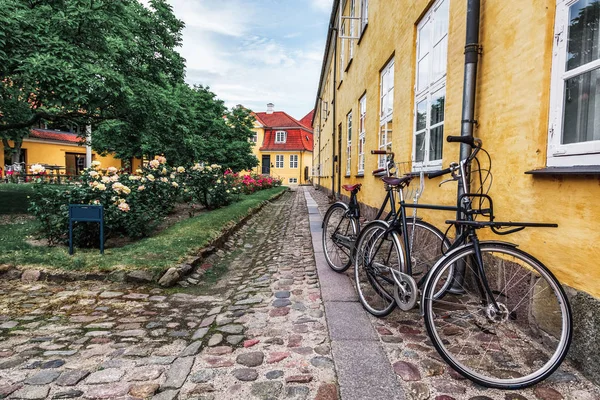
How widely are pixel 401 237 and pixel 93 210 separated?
13.3 feet

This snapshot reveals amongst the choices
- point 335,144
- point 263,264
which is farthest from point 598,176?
point 335,144

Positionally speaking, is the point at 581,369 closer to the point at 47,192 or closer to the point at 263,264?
the point at 263,264

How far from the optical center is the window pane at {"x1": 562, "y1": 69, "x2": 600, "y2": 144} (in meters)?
2.07

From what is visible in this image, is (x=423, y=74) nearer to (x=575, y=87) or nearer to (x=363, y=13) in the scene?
(x=575, y=87)

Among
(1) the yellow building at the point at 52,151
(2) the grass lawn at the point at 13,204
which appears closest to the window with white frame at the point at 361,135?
(2) the grass lawn at the point at 13,204

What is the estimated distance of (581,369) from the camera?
2.04 meters

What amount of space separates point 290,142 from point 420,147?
136ft

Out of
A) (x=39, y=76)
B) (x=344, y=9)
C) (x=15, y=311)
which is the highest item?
(x=344, y=9)

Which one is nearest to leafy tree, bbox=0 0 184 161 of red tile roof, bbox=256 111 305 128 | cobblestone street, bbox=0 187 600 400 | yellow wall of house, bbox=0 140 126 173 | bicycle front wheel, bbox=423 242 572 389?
cobblestone street, bbox=0 187 600 400

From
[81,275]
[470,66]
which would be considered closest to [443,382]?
[470,66]

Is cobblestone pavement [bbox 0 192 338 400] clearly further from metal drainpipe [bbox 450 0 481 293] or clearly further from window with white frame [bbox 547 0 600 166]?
metal drainpipe [bbox 450 0 481 293]

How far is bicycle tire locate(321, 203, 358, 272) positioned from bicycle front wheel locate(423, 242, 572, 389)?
142 centimetres

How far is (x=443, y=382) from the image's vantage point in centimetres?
203

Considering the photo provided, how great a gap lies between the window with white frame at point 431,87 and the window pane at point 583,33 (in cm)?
195
